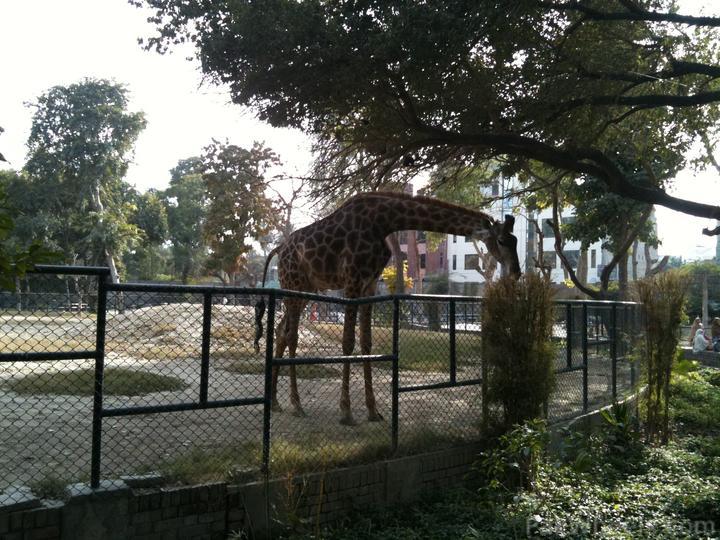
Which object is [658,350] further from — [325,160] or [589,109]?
[325,160]

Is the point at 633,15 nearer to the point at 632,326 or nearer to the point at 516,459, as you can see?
the point at 632,326

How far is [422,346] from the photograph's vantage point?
6.18 meters

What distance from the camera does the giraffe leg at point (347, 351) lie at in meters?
6.54

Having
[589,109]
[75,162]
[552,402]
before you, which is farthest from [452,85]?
[75,162]

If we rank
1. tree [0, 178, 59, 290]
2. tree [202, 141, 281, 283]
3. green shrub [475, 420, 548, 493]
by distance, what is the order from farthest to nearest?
1. tree [202, 141, 281, 283]
2. green shrub [475, 420, 548, 493]
3. tree [0, 178, 59, 290]

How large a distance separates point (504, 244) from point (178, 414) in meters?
4.23

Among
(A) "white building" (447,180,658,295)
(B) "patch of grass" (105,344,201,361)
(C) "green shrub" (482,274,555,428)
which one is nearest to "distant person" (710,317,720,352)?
(C) "green shrub" (482,274,555,428)

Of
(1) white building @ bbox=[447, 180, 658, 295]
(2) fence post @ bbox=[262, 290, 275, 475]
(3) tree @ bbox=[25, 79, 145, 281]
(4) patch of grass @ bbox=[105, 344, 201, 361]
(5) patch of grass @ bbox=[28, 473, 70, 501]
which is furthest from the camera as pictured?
(1) white building @ bbox=[447, 180, 658, 295]

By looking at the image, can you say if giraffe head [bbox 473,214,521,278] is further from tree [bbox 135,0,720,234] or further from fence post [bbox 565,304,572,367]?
tree [bbox 135,0,720,234]

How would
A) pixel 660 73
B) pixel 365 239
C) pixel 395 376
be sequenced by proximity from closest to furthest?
1. pixel 395 376
2. pixel 365 239
3. pixel 660 73

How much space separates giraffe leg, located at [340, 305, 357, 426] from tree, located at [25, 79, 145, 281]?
106ft

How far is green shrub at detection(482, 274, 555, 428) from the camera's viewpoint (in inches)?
242

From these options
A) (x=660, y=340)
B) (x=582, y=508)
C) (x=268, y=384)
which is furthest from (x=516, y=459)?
(x=660, y=340)

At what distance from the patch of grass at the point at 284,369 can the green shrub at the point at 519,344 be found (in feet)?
6.04
